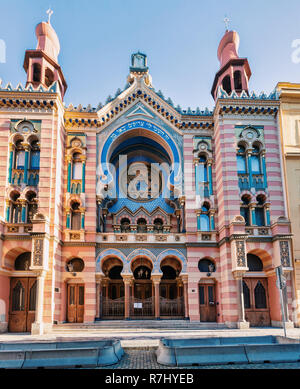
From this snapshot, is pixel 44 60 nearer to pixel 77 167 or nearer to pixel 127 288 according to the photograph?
pixel 77 167

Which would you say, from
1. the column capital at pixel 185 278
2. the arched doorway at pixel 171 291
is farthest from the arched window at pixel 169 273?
the column capital at pixel 185 278

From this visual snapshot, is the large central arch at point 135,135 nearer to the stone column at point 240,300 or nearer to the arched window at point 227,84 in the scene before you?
the arched window at point 227,84

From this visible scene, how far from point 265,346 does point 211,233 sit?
1748 cm

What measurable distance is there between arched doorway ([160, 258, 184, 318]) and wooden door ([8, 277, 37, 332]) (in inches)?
382

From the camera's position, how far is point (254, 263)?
28.5 m

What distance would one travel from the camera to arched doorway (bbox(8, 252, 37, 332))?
25688 millimetres

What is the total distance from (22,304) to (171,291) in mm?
11977

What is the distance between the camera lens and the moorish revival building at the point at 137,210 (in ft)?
85.7

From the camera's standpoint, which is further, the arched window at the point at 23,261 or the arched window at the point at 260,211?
the arched window at the point at 260,211

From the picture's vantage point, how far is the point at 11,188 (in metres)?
27.2

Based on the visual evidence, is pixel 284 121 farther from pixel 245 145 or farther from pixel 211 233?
pixel 211 233

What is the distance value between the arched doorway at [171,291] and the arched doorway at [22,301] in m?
9.71

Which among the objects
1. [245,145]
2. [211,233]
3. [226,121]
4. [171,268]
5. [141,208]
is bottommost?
[171,268]
